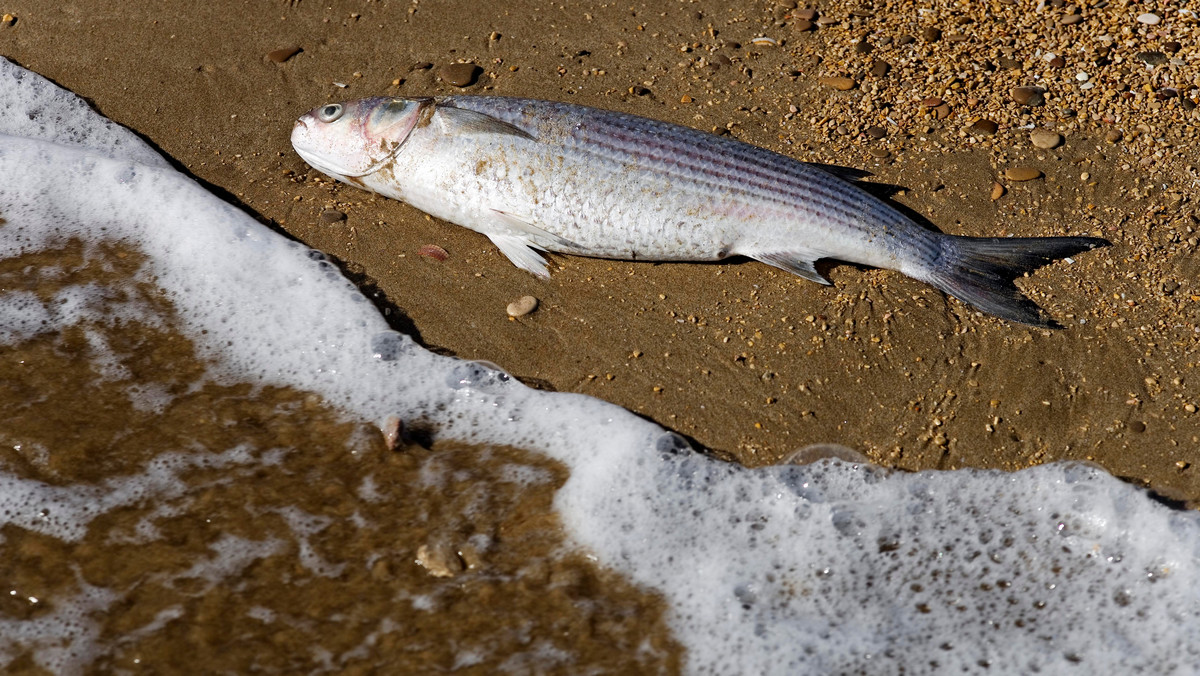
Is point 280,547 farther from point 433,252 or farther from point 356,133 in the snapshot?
point 356,133

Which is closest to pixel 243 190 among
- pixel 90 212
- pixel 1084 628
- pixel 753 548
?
pixel 90 212

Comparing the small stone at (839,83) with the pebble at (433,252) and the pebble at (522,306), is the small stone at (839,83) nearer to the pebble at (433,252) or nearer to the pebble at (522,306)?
the pebble at (522,306)

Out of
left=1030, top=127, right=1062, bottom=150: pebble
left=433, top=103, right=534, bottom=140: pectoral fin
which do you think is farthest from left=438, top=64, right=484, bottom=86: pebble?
left=1030, top=127, right=1062, bottom=150: pebble

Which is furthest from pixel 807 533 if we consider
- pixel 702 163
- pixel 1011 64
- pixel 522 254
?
pixel 1011 64

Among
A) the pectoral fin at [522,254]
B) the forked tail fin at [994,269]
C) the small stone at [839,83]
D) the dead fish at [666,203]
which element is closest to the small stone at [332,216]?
the dead fish at [666,203]

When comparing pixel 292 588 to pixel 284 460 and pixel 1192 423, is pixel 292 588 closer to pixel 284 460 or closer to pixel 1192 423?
pixel 284 460

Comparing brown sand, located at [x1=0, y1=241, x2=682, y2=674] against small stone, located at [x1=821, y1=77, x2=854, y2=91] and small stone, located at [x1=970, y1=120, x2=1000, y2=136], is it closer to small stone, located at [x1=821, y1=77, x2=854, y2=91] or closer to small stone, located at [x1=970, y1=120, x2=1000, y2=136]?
small stone, located at [x1=821, y1=77, x2=854, y2=91]
